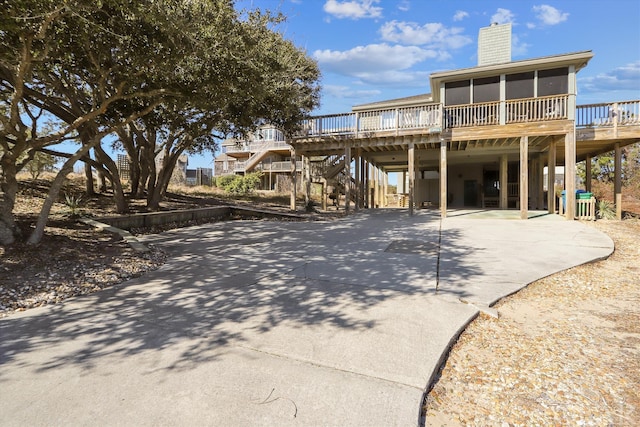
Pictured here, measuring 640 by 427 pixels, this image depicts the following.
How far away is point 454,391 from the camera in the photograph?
2.20m

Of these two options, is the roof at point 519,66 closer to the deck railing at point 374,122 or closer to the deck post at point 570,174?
the deck railing at point 374,122

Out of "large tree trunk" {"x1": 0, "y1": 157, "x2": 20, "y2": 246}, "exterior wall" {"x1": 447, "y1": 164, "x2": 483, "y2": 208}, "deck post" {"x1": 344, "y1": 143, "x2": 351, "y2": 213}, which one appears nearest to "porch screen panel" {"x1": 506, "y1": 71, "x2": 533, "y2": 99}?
"exterior wall" {"x1": 447, "y1": 164, "x2": 483, "y2": 208}

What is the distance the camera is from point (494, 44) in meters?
13.8

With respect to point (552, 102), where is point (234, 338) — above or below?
below

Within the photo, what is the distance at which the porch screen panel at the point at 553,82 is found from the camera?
11.7 meters

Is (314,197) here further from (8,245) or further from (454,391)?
(454,391)

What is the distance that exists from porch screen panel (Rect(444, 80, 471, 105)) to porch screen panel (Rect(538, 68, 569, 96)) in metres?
2.38

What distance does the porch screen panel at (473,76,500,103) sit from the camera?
1256 cm

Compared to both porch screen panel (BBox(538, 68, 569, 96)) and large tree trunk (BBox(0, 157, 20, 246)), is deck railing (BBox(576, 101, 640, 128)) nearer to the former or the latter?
porch screen panel (BBox(538, 68, 569, 96))

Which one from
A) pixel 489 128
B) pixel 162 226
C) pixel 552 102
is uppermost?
pixel 552 102

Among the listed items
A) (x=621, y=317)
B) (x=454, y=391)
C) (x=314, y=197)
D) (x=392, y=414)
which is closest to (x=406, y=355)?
(x=454, y=391)

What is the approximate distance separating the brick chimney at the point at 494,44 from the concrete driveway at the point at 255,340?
435 inches

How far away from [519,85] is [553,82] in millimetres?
1058

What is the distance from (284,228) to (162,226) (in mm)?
3392
